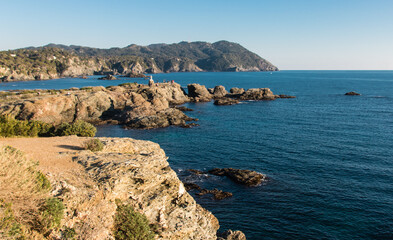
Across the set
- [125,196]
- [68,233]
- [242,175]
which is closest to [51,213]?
[68,233]

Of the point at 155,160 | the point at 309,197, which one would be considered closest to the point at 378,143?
the point at 309,197

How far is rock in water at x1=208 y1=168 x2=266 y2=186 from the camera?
3341 cm

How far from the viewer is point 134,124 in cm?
6394

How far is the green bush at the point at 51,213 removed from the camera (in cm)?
1265

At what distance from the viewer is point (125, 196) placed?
1722 centimetres

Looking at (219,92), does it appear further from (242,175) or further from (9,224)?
(9,224)

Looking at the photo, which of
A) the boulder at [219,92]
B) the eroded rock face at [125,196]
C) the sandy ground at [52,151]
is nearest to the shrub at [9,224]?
the eroded rock face at [125,196]

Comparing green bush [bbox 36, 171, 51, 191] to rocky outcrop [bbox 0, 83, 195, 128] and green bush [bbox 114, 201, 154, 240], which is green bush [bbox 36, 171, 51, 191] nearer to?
green bush [bbox 114, 201, 154, 240]

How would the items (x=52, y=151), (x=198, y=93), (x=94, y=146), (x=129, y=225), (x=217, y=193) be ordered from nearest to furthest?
(x=129, y=225) → (x=52, y=151) → (x=94, y=146) → (x=217, y=193) → (x=198, y=93)

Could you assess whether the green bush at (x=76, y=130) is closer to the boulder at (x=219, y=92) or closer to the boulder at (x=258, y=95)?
the boulder at (x=258, y=95)

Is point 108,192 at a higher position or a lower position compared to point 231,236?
higher

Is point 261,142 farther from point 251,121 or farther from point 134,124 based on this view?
point 134,124

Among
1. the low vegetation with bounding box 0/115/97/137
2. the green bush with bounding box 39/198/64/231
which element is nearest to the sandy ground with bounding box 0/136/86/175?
the low vegetation with bounding box 0/115/97/137

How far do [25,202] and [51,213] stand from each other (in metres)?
1.31
